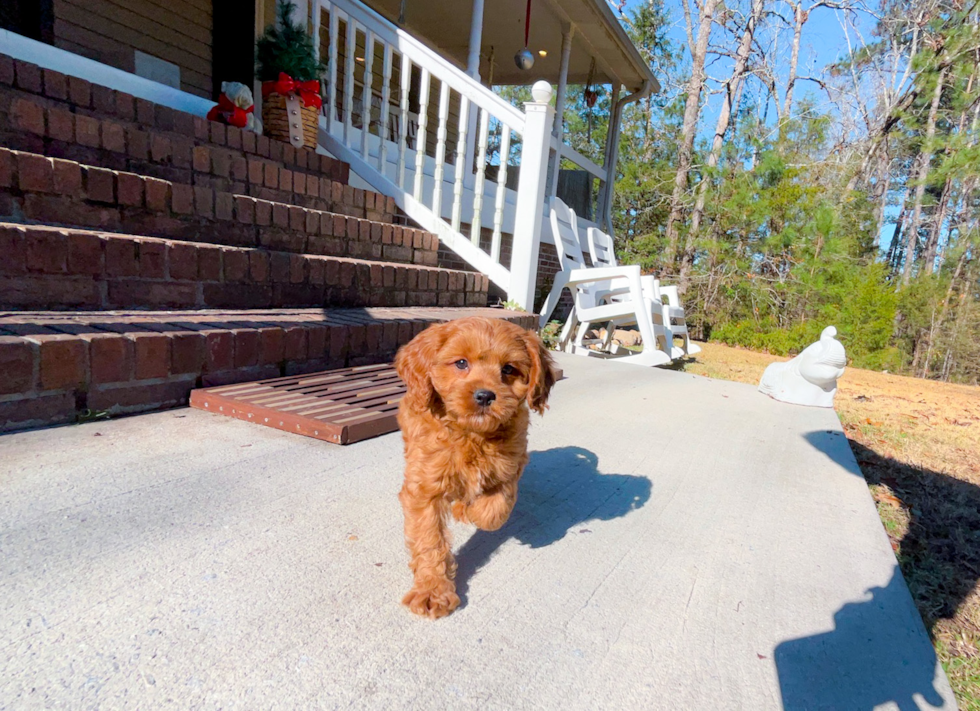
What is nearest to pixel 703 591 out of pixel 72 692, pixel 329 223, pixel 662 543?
pixel 662 543

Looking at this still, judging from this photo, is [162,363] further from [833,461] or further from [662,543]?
[833,461]

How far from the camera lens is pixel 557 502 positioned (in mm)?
2459

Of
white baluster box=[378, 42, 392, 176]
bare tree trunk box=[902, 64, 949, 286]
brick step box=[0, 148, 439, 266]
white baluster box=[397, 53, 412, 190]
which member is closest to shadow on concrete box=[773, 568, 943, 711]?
brick step box=[0, 148, 439, 266]

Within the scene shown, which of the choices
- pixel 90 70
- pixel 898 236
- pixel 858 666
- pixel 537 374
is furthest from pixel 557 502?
pixel 898 236

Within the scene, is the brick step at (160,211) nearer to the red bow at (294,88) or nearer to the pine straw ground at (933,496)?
the red bow at (294,88)

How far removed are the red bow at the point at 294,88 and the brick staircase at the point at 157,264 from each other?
518mm

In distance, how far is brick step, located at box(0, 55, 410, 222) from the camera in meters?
3.43

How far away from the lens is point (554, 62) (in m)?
12.4

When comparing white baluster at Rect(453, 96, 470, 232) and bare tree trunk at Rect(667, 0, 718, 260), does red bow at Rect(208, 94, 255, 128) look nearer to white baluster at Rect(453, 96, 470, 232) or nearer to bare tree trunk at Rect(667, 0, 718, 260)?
white baluster at Rect(453, 96, 470, 232)

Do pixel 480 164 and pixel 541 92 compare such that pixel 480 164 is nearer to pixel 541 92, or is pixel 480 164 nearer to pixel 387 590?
pixel 541 92

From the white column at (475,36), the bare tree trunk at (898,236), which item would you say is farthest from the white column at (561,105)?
the bare tree trunk at (898,236)

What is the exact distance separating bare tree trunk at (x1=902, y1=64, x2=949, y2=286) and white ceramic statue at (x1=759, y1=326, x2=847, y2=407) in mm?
9573

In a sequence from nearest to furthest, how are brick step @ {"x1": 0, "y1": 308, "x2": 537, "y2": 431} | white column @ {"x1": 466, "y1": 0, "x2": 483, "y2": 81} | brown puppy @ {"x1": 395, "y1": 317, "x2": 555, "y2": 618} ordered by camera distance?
1. brown puppy @ {"x1": 395, "y1": 317, "x2": 555, "y2": 618}
2. brick step @ {"x1": 0, "y1": 308, "x2": 537, "y2": 431}
3. white column @ {"x1": 466, "y1": 0, "x2": 483, "y2": 81}

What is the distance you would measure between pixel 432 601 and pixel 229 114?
491 centimetres
